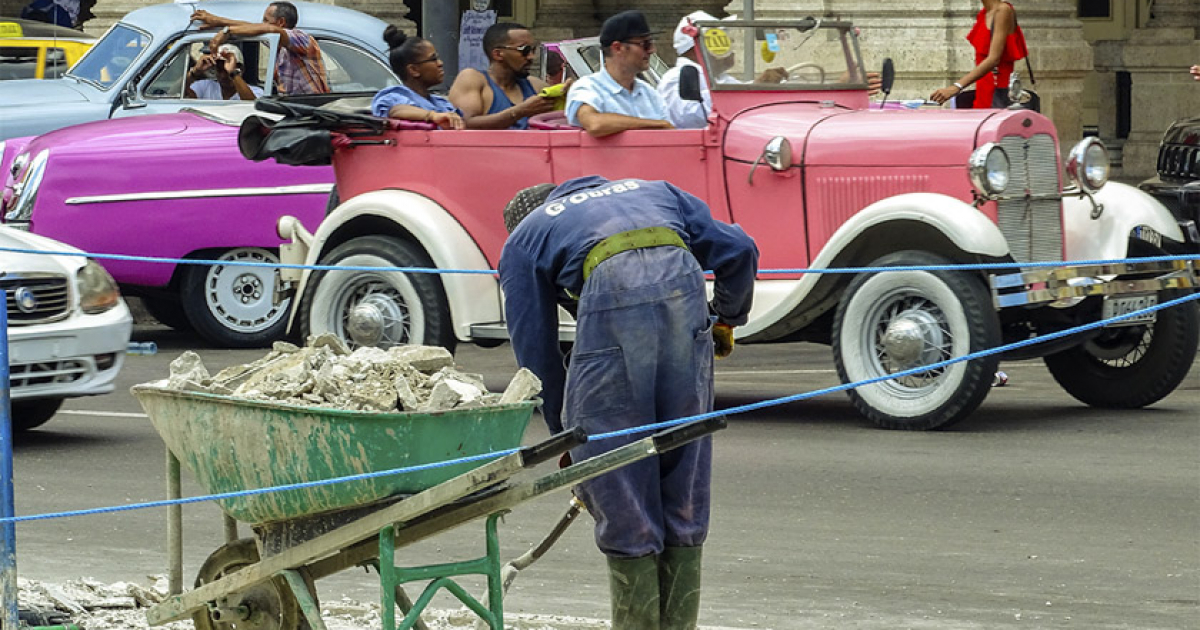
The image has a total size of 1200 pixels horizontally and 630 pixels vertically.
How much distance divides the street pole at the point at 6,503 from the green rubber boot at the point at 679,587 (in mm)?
1758

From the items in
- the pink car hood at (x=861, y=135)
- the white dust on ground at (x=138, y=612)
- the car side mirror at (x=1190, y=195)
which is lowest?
the white dust on ground at (x=138, y=612)

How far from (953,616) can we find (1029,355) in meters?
4.33

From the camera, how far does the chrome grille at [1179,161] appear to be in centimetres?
1379

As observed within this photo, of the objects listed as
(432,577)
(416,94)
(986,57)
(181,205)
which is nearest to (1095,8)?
(986,57)

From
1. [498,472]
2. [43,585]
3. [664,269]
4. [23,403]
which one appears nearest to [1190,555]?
[664,269]

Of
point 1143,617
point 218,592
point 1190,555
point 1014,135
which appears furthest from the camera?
point 1014,135

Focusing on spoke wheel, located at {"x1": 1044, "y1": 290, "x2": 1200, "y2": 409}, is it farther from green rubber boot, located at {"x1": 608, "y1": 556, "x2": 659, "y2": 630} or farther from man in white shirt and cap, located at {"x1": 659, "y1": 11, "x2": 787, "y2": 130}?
green rubber boot, located at {"x1": 608, "y1": 556, "x2": 659, "y2": 630}

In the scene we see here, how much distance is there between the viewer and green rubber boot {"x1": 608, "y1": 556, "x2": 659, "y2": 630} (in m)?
5.44

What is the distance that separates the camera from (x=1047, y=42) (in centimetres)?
2034

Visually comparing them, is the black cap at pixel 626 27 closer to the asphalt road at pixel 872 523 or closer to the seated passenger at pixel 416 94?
the seated passenger at pixel 416 94

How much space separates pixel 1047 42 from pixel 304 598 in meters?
16.3

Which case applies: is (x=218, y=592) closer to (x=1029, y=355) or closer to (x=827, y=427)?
(x=827, y=427)

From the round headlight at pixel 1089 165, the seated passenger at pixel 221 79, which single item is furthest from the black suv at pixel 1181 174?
the seated passenger at pixel 221 79

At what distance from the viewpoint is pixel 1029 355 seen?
10.5 meters
